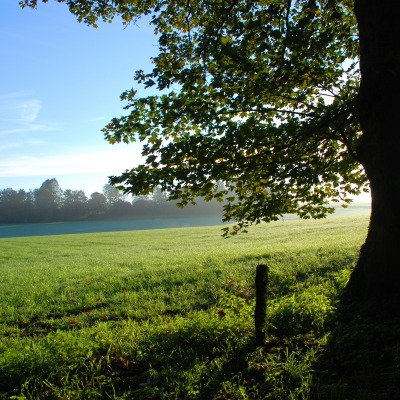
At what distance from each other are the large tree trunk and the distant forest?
97414 millimetres

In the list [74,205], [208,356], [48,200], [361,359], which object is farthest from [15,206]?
[361,359]

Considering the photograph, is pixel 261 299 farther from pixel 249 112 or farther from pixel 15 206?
pixel 15 206

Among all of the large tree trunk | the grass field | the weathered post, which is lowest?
the grass field

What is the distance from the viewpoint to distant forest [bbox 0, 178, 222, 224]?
107 meters

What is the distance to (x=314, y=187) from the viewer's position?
9.00 meters

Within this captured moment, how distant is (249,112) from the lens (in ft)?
24.6

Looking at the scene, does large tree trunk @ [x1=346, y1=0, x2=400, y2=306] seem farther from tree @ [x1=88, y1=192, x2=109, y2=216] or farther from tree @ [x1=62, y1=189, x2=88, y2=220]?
tree @ [x1=62, y1=189, x2=88, y2=220]

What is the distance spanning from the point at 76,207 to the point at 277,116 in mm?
112271

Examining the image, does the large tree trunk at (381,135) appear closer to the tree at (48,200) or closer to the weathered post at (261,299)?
the weathered post at (261,299)

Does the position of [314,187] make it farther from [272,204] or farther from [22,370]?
[22,370]

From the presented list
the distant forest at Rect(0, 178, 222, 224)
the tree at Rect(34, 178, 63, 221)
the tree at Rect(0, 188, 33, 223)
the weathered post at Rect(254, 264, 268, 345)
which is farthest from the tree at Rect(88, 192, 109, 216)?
the weathered post at Rect(254, 264, 268, 345)

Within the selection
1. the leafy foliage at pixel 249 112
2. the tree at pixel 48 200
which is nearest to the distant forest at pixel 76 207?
the tree at pixel 48 200

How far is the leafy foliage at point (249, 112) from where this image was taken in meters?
6.49

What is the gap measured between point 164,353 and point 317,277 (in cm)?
600
